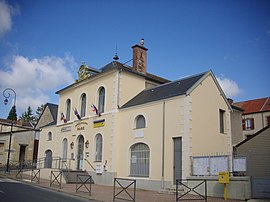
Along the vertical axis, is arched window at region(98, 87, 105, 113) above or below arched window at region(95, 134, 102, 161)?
above

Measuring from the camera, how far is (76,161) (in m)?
23.4

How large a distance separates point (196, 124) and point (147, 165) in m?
3.81

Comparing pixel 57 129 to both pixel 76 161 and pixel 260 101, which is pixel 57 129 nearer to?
pixel 76 161

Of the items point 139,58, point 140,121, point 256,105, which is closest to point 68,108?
point 139,58

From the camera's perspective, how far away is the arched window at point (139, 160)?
698 inches

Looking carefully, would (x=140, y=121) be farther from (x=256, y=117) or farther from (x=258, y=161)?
(x=256, y=117)

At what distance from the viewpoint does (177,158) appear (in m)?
15.9

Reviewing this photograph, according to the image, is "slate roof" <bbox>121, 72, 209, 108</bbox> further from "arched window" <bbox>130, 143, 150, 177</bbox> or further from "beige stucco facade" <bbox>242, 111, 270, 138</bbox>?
"beige stucco facade" <bbox>242, 111, 270, 138</bbox>

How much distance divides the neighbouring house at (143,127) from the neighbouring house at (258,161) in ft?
4.48

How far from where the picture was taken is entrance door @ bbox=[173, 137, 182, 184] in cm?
1561

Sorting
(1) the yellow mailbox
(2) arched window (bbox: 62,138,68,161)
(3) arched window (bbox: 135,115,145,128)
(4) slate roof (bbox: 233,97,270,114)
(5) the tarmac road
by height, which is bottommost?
(5) the tarmac road

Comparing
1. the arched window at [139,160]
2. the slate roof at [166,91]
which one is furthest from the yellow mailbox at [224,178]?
the arched window at [139,160]

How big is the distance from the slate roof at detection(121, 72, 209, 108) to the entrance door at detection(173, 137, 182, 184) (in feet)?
8.56

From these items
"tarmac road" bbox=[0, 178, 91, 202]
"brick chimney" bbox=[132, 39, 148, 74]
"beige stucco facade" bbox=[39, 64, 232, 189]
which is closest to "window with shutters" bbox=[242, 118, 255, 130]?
"brick chimney" bbox=[132, 39, 148, 74]
